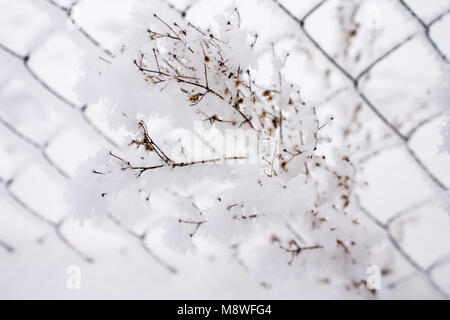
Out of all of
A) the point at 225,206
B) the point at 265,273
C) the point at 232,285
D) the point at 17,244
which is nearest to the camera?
the point at 225,206

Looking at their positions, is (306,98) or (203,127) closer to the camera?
(203,127)

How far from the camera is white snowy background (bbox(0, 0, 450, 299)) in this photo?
0.70 metres

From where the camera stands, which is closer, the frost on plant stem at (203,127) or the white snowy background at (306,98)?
the frost on plant stem at (203,127)

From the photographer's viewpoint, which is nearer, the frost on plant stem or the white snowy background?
the frost on plant stem

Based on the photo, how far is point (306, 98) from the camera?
66 cm

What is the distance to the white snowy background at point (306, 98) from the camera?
0.70 metres

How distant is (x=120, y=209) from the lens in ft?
2.74

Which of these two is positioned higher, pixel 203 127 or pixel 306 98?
pixel 306 98

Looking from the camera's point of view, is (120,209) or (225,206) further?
(120,209)
